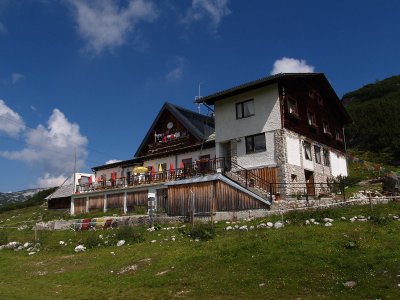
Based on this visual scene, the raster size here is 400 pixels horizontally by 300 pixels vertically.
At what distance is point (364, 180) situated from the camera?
131ft

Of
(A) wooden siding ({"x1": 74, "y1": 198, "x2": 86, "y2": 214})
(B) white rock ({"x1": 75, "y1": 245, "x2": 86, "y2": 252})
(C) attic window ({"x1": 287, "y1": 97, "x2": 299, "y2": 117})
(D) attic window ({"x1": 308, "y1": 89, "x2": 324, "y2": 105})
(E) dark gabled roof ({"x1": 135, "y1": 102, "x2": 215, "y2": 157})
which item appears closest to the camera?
(B) white rock ({"x1": 75, "y1": 245, "x2": 86, "y2": 252})

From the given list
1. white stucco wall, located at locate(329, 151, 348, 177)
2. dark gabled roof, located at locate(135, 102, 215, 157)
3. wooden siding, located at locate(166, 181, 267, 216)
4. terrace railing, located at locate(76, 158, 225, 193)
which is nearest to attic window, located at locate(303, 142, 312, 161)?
white stucco wall, located at locate(329, 151, 348, 177)

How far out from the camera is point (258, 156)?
1243 inches

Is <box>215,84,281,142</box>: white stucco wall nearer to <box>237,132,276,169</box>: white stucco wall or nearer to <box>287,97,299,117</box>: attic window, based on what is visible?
<box>237,132,276,169</box>: white stucco wall

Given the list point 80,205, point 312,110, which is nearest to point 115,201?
point 80,205

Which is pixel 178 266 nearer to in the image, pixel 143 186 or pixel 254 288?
pixel 254 288

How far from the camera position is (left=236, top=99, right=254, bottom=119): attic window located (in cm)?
3281

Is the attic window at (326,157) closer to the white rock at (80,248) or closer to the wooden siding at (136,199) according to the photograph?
the wooden siding at (136,199)

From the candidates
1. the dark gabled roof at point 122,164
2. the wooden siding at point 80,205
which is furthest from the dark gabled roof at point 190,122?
the wooden siding at point 80,205

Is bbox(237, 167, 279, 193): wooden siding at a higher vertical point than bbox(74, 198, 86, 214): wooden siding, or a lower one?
higher

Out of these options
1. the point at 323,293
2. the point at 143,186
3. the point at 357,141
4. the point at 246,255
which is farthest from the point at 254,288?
the point at 357,141

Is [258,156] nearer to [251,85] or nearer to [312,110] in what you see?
[251,85]

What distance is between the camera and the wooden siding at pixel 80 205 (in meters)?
46.1

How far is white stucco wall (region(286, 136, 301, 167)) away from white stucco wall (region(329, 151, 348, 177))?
310 inches
